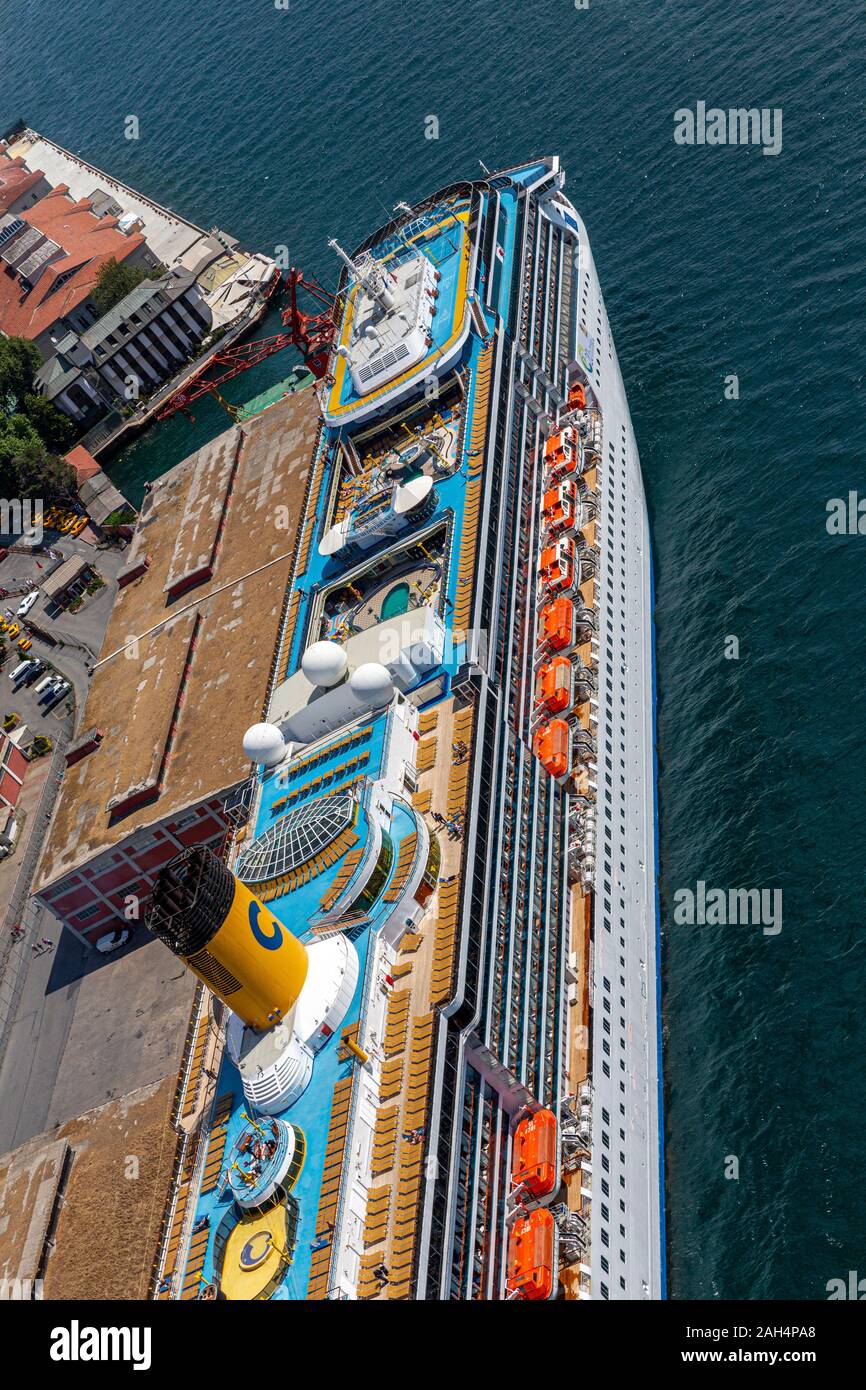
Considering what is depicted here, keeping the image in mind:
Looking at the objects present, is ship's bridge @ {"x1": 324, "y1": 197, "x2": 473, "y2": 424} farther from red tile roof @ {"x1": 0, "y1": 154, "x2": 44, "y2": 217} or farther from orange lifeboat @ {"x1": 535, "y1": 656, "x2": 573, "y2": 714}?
red tile roof @ {"x1": 0, "y1": 154, "x2": 44, "y2": 217}

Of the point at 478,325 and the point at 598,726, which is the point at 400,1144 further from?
the point at 478,325

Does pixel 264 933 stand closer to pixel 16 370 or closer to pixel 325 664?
pixel 325 664

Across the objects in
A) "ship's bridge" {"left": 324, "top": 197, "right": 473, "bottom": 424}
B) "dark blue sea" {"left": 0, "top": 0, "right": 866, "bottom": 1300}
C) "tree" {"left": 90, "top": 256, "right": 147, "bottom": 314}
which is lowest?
"dark blue sea" {"left": 0, "top": 0, "right": 866, "bottom": 1300}

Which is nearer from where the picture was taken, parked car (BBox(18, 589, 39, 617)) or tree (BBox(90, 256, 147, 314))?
parked car (BBox(18, 589, 39, 617))

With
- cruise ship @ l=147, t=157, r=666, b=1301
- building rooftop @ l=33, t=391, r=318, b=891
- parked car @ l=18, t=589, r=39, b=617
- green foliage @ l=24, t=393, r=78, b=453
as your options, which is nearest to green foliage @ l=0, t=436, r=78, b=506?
green foliage @ l=24, t=393, r=78, b=453

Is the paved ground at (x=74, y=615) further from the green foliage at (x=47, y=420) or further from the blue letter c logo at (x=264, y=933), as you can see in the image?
the blue letter c logo at (x=264, y=933)

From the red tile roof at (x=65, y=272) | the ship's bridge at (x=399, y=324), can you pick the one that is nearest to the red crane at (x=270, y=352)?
the red tile roof at (x=65, y=272)

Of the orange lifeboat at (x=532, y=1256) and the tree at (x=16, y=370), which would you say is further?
the tree at (x=16, y=370)
